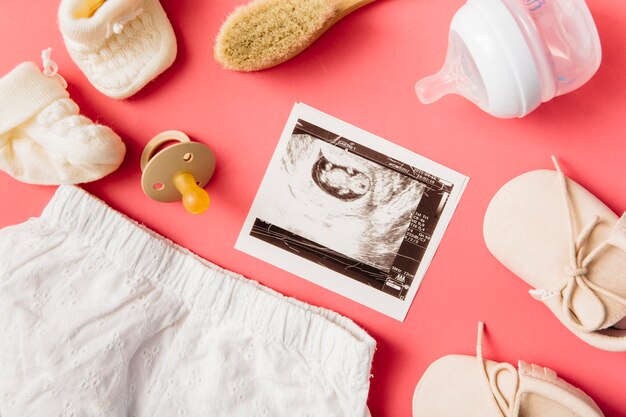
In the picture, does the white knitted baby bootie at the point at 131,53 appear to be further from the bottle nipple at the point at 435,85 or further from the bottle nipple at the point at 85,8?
the bottle nipple at the point at 435,85

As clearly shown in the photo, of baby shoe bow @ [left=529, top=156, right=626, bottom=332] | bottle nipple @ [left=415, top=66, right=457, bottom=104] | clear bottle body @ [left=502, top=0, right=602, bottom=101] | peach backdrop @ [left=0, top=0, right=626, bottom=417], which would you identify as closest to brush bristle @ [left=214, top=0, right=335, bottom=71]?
peach backdrop @ [left=0, top=0, right=626, bottom=417]

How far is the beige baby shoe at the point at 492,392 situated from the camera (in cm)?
71

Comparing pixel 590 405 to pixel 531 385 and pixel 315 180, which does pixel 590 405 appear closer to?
pixel 531 385

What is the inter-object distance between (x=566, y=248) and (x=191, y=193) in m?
0.54

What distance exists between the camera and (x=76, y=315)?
71cm

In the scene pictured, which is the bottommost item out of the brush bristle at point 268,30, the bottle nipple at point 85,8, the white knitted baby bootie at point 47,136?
the white knitted baby bootie at point 47,136

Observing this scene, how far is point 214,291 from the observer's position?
76 cm

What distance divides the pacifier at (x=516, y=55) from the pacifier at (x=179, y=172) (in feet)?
1.10

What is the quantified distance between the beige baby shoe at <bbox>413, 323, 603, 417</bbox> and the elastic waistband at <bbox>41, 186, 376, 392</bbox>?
12 cm

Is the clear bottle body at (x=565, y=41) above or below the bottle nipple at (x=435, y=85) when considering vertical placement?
above

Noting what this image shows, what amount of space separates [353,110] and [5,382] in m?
0.62

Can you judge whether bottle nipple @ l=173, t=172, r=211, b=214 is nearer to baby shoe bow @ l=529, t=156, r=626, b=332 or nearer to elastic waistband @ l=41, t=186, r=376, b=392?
elastic waistband @ l=41, t=186, r=376, b=392

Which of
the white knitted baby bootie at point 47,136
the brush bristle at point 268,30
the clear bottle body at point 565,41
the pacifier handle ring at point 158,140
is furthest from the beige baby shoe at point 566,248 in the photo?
the white knitted baby bootie at point 47,136

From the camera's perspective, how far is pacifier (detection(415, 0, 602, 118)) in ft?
2.05
